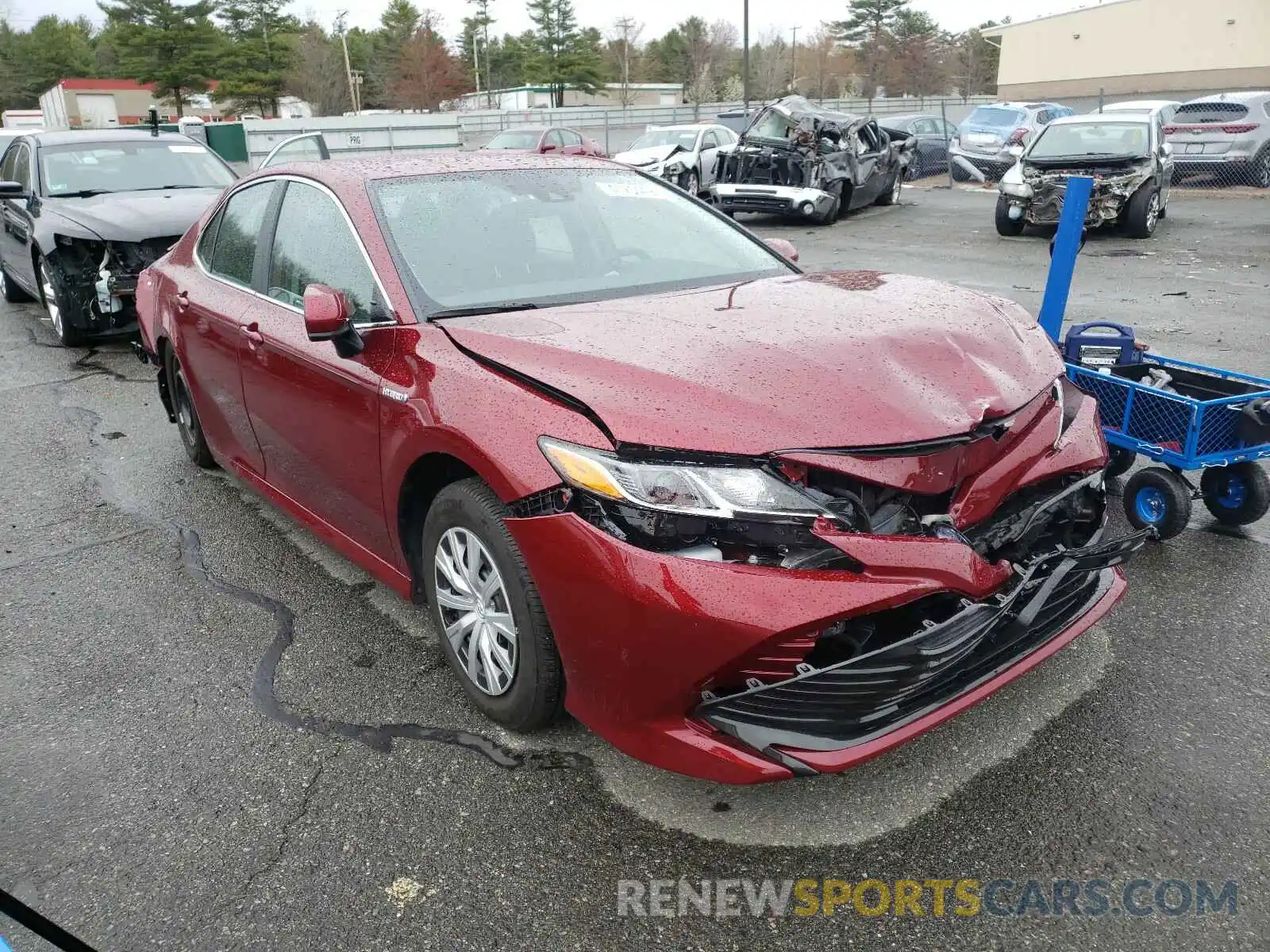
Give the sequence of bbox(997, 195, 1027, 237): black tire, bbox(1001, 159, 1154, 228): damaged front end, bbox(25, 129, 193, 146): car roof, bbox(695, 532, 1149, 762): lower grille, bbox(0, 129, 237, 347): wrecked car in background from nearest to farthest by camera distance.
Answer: bbox(695, 532, 1149, 762): lower grille < bbox(0, 129, 237, 347): wrecked car in background < bbox(25, 129, 193, 146): car roof < bbox(1001, 159, 1154, 228): damaged front end < bbox(997, 195, 1027, 237): black tire

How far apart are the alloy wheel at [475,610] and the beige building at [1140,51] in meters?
43.3

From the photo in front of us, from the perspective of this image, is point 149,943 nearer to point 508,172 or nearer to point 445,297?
point 445,297

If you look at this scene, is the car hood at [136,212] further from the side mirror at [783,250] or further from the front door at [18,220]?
the side mirror at [783,250]

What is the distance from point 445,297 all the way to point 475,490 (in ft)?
2.50

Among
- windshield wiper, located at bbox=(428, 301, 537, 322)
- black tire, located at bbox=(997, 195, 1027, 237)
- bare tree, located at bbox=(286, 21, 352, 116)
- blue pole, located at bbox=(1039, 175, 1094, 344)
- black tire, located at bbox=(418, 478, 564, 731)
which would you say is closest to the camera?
black tire, located at bbox=(418, 478, 564, 731)

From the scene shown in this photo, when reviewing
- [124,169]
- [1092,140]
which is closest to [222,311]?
[124,169]

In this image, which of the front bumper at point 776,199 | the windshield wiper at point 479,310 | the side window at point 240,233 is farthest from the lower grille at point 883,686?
the front bumper at point 776,199

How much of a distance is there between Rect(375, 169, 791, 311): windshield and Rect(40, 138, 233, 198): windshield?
6.31 m

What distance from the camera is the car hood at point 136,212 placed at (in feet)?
25.6

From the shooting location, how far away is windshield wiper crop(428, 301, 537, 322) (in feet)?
10.1

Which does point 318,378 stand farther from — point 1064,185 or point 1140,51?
point 1140,51

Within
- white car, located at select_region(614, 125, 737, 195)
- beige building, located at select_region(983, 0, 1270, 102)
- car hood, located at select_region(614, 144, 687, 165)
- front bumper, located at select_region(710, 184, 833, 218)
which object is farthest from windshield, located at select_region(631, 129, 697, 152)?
beige building, located at select_region(983, 0, 1270, 102)

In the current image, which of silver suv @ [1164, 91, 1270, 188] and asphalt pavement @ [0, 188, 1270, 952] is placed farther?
silver suv @ [1164, 91, 1270, 188]

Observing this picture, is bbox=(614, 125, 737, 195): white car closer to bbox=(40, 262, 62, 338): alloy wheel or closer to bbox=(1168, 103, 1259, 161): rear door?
bbox=(1168, 103, 1259, 161): rear door
